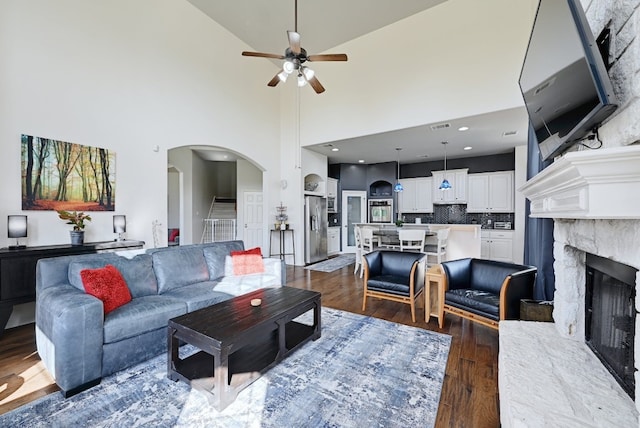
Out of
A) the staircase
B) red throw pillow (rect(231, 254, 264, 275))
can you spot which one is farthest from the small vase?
the staircase

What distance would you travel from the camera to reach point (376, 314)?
3.36 m

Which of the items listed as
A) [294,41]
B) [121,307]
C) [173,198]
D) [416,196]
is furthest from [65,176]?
[416,196]

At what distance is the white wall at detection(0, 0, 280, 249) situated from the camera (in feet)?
10.1

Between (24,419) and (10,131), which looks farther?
(10,131)

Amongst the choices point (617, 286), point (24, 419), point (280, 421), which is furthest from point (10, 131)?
point (617, 286)

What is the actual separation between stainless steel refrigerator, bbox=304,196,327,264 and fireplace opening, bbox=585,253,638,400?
18.2 feet

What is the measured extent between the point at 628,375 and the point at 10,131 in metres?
5.61

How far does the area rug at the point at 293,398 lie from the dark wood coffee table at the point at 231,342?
9 centimetres

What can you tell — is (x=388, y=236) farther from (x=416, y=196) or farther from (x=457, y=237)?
(x=416, y=196)

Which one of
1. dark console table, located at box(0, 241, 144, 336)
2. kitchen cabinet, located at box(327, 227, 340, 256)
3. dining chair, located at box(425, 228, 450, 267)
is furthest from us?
kitchen cabinet, located at box(327, 227, 340, 256)

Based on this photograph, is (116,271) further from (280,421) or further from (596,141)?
(596,141)

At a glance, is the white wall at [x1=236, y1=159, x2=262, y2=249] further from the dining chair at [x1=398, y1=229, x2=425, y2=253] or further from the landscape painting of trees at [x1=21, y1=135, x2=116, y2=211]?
the dining chair at [x1=398, y1=229, x2=425, y2=253]

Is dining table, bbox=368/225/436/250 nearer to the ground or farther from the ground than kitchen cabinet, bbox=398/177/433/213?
nearer to the ground

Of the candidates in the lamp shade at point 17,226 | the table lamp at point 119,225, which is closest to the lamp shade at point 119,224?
the table lamp at point 119,225
